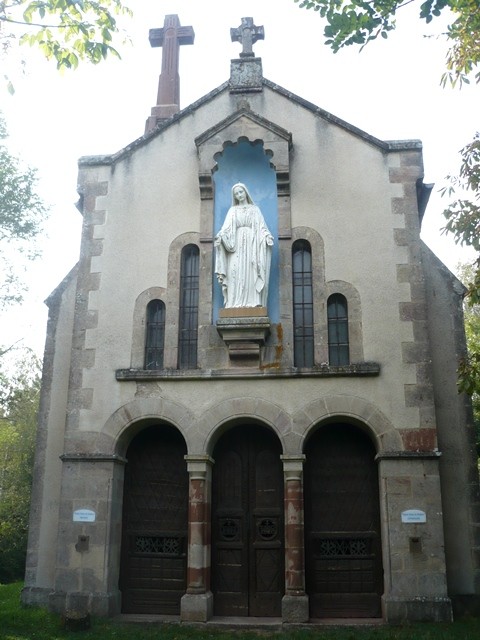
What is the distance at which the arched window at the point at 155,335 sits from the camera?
13.4 m

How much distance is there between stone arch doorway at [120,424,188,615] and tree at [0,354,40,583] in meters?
11.4

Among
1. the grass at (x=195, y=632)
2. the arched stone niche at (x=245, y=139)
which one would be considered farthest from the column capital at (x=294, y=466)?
the arched stone niche at (x=245, y=139)

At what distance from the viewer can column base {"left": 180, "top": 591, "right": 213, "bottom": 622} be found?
459 inches

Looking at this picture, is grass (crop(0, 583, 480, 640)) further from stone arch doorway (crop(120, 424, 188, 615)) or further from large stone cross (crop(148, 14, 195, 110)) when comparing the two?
large stone cross (crop(148, 14, 195, 110))

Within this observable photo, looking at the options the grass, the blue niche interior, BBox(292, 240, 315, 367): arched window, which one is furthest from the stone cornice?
the grass

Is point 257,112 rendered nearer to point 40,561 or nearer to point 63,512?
point 63,512

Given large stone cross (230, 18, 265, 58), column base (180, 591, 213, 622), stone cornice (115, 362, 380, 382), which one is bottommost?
column base (180, 591, 213, 622)

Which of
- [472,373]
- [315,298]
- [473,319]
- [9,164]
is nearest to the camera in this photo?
[472,373]

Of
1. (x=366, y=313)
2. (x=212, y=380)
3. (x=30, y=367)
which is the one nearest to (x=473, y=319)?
(x=366, y=313)

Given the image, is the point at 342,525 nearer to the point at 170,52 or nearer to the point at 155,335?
the point at 155,335

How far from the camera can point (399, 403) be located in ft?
40.2

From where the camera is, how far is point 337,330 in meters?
13.1

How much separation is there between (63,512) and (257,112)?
8.95 metres

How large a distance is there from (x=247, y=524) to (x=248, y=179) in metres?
6.99
